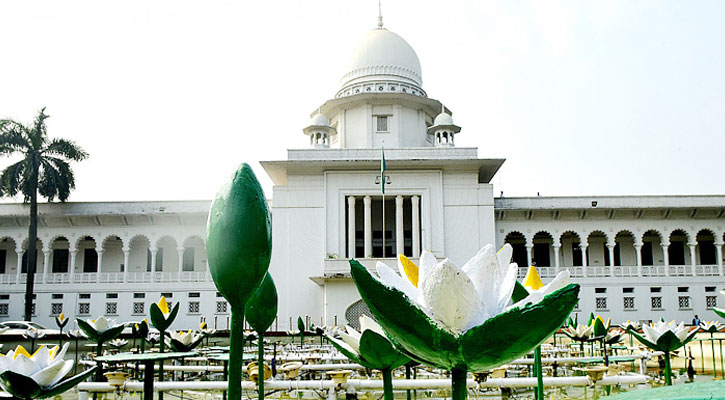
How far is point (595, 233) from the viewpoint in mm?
30594

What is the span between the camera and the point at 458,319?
1109 millimetres

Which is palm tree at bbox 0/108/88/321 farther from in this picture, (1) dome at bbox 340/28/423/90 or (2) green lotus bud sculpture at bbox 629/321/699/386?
(2) green lotus bud sculpture at bbox 629/321/699/386

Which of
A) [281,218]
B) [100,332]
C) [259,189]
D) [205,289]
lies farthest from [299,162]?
[259,189]

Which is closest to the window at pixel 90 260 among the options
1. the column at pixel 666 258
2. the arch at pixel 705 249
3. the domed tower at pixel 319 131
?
the domed tower at pixel 319 131

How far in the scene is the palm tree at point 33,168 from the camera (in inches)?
1001

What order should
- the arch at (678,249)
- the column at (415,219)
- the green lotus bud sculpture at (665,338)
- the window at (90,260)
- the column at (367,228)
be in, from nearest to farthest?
1. the green lotus bud sculpture at (665,338)
2. the column at (367,228)
3. the column at (415,219)
4. the arch at (678,249)
5. the window at (90,260)

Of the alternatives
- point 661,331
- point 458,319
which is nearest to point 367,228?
point 661,331

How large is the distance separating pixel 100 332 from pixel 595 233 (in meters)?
30.0

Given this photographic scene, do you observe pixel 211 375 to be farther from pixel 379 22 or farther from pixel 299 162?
pixel 379 22

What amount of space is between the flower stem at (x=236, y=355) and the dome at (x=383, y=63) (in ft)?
93.7

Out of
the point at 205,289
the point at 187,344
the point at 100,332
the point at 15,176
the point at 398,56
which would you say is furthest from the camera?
the point at 398,56

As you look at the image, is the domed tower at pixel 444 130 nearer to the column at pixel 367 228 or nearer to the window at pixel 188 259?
the column at pixel 367 228

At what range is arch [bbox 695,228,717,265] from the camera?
3056cm

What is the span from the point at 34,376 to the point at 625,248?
106 feet
